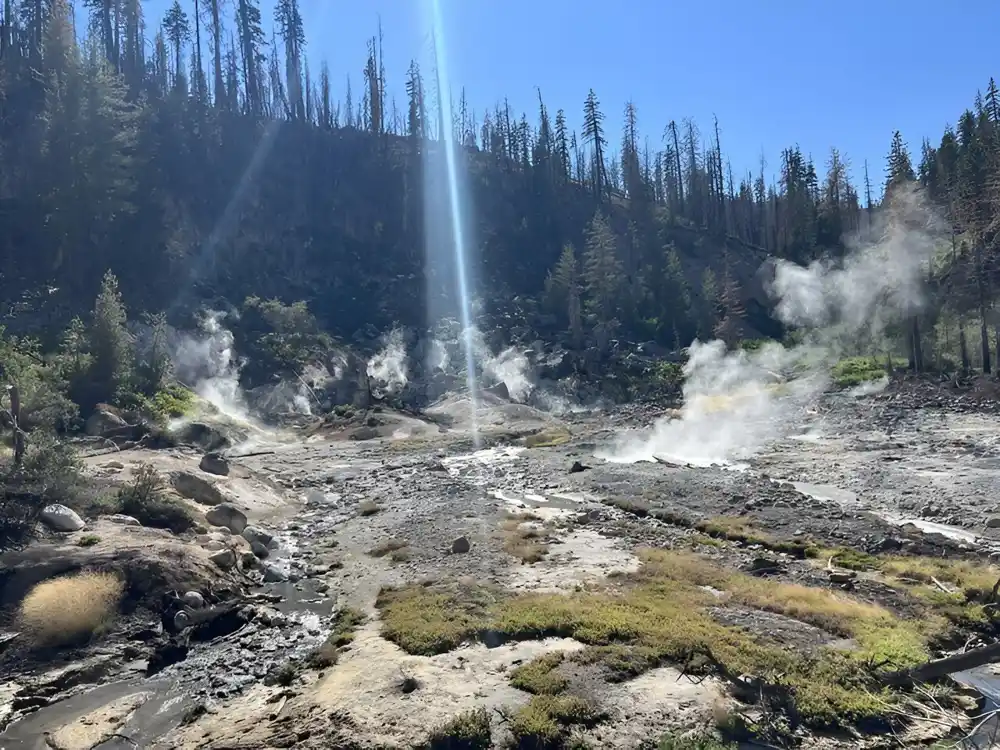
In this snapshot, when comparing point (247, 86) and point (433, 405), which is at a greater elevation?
point (247, 86)

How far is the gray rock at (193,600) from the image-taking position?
1600 cm

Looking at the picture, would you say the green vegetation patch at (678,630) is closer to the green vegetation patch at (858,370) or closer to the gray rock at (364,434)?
the gray rock at (364,434)

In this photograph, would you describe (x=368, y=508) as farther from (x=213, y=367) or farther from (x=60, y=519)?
(x=213, y=367)

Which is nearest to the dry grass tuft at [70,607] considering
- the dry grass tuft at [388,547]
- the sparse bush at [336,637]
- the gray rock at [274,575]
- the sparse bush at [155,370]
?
the gray rock at [274,575]

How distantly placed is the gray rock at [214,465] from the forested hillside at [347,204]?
28.1 metres

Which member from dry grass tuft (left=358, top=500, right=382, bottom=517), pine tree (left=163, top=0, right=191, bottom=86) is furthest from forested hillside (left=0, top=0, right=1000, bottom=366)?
dry grass tuft (left=358, top=500, right=382, bottom=517)

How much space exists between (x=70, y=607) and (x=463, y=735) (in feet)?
32.2

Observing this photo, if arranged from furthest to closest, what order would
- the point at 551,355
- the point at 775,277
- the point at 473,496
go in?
the point at 775,277 < the point at 551,355 < the point at 473,496

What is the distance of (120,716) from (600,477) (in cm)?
2422

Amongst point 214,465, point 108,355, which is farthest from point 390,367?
point 214,465

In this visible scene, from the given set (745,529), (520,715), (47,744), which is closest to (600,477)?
(745,529)

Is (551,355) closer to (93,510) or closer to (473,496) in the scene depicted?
(473,496)

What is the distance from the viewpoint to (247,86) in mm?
98250

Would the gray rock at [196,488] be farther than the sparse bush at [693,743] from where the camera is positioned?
Yes
